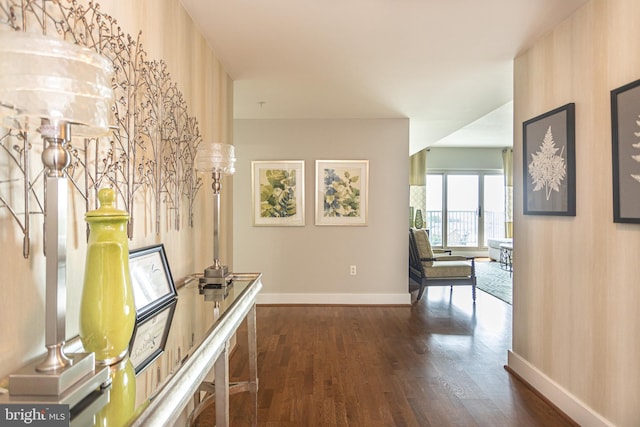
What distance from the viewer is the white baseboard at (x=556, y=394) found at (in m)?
2.03

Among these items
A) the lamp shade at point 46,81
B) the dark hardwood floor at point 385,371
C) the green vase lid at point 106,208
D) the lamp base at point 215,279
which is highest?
the lamp shade at point 46,81

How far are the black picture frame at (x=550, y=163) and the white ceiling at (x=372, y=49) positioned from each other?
0.62m

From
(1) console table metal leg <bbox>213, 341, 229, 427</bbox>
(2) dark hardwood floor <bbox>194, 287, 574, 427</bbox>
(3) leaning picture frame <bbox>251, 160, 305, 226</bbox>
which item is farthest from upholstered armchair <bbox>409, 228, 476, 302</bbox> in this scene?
(1) console table metal leg <bbox>213, 341, 229, 427</bbox>

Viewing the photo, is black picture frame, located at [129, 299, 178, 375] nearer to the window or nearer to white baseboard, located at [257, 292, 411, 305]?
white baseboard, located at [257, 292, 411, 305]

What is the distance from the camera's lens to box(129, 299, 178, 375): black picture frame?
1.01 metres

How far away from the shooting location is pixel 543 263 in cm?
252

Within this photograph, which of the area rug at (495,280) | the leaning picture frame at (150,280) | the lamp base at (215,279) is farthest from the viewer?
the area rug at (495,280)

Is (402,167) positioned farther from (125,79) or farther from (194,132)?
(125,79)

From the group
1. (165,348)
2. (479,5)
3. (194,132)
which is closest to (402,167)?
(479,5)

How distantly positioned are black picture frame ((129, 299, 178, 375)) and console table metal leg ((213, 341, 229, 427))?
290mm

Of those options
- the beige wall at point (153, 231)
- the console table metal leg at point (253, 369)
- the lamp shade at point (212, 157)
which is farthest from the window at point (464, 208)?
the lamp shade at point (212, 157)

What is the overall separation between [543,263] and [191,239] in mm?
2406

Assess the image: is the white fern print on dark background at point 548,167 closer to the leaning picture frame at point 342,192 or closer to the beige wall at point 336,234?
the beige wall at point 336,234

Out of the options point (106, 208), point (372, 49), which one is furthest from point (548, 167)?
point (106, 208)
